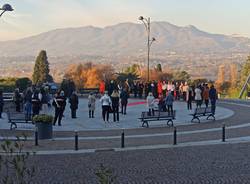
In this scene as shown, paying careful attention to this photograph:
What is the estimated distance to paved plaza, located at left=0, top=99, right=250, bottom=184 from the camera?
40.3ft

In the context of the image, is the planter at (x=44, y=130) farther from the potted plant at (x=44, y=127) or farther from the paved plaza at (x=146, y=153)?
the paved plaza at (x=146, y=153)

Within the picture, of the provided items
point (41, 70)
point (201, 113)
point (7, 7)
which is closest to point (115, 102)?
point (201, 113)

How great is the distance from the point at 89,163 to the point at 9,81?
35.7m

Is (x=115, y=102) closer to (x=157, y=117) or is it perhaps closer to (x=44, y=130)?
(x=157, y=117)

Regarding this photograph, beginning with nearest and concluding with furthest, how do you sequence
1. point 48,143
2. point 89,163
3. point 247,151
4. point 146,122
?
point 89,163 < point 247,151 < point 48,143 < point 146,122

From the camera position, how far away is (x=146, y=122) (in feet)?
79.9

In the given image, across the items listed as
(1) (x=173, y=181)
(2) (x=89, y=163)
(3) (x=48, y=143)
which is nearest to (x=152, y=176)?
(1) (x=173, y=181)

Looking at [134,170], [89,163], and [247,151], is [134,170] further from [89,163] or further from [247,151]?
[247,151]

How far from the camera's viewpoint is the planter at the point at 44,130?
1922cm

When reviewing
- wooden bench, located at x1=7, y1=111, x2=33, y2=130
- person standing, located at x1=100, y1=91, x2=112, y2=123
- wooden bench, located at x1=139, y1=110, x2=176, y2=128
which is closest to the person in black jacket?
person standing, located at x1=100, y1=91, x2=112, y2=123

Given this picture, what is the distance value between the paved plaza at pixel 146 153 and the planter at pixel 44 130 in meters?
0.33

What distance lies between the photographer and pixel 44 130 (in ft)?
63.2

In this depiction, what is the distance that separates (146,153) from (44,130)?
15.6 feet

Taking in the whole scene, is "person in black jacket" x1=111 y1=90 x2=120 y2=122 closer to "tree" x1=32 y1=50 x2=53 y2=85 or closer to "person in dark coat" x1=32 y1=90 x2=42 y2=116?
"person in dark coat" x1=32 y1=90 x2=42 y2=116
